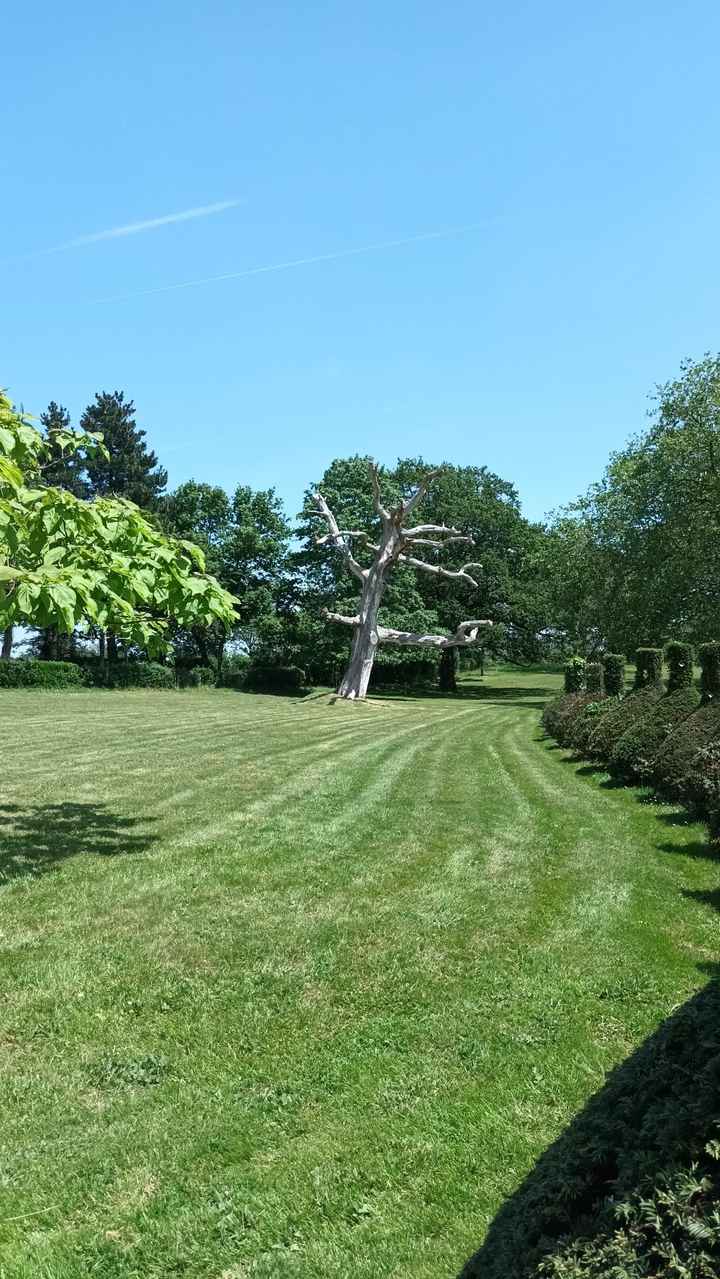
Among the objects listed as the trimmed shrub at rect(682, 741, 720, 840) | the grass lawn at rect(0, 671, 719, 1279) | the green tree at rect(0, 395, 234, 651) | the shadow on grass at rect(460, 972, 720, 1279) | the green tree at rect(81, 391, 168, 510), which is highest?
the green tree at rect(81, 391, 168, 510)

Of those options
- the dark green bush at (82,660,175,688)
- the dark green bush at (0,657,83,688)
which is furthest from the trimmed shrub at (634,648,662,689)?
the dark green bush at (82,660,175,688)

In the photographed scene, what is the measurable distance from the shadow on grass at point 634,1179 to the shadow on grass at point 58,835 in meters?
7.05

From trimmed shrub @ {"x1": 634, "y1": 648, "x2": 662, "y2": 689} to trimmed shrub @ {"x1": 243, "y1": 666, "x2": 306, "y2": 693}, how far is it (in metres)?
31.6

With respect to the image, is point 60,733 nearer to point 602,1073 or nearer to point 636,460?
point 602,1073

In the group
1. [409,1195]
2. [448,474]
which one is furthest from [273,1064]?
[448,474]

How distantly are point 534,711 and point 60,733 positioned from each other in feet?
72.3

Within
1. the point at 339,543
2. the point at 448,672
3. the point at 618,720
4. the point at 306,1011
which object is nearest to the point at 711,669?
the point at 618,720

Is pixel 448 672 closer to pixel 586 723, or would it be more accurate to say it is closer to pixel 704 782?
pixel 586 723

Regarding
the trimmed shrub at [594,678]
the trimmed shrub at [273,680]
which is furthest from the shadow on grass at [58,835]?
the trimmed shrub at [273,680]

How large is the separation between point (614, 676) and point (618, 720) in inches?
193

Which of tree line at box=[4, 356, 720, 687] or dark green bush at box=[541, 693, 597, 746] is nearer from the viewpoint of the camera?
dark green bush at box=[541, 693, 597, 746]

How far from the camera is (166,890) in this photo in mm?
7695

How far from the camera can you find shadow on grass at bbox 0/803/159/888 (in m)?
8.64

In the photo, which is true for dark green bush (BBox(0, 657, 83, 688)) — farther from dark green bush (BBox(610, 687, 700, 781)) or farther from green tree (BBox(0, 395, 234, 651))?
green tree (BBox(0, 395, 234, 651))
